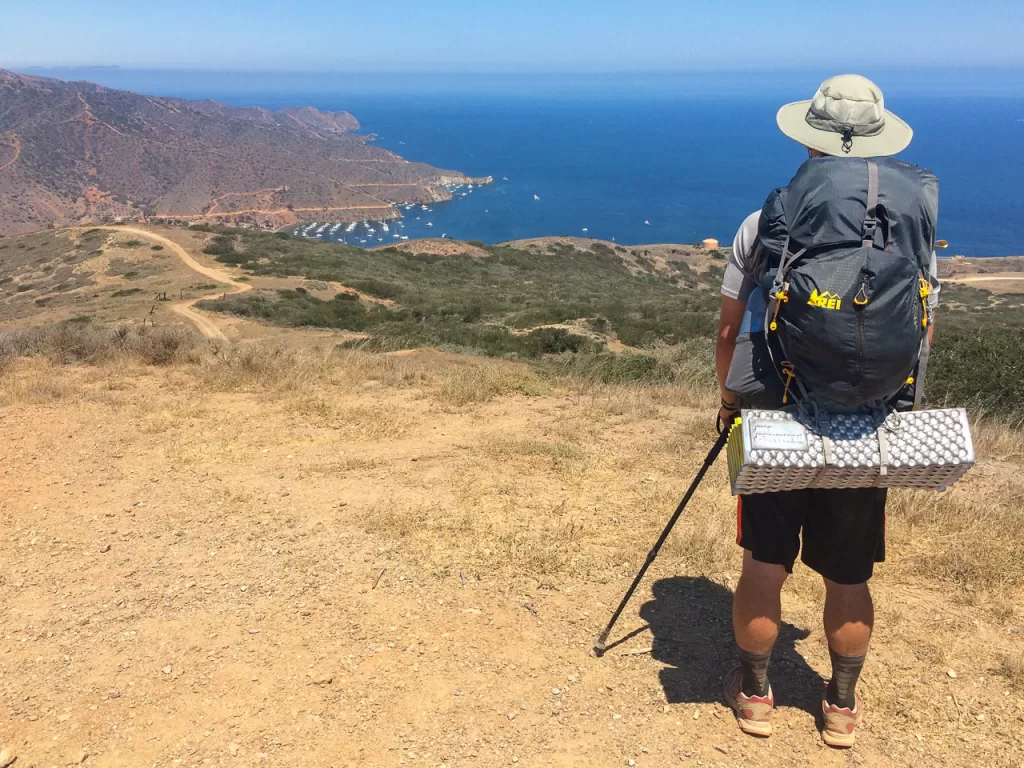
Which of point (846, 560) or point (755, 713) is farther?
point (755, 713)

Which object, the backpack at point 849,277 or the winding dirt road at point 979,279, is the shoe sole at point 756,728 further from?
the winding dirt road at point 979,279

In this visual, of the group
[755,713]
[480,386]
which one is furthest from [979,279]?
[755,713]

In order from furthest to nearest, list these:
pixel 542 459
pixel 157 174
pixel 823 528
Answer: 1. pixel 157 174
2. pixel 542 459
3. pixel 823 528

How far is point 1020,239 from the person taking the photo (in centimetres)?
9312

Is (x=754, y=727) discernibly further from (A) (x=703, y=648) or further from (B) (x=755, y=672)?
(A) (x=703, y=648)

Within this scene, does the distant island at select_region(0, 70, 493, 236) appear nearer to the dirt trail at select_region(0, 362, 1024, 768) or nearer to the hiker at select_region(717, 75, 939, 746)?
the dirt trail at select_region(0, 362, 1024, 768)

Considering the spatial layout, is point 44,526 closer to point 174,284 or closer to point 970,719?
point 970,719

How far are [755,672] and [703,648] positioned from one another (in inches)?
21.8

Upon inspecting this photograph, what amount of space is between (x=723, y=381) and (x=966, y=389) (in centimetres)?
708

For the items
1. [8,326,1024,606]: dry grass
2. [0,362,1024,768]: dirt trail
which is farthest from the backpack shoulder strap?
[8,326,1024,606]: dry grass

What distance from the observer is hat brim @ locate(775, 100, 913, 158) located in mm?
2068

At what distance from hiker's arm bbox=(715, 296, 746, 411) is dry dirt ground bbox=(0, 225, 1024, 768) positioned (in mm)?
1295

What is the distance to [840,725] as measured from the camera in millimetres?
2510

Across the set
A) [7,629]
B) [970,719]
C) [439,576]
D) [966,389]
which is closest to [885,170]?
[970,719]
